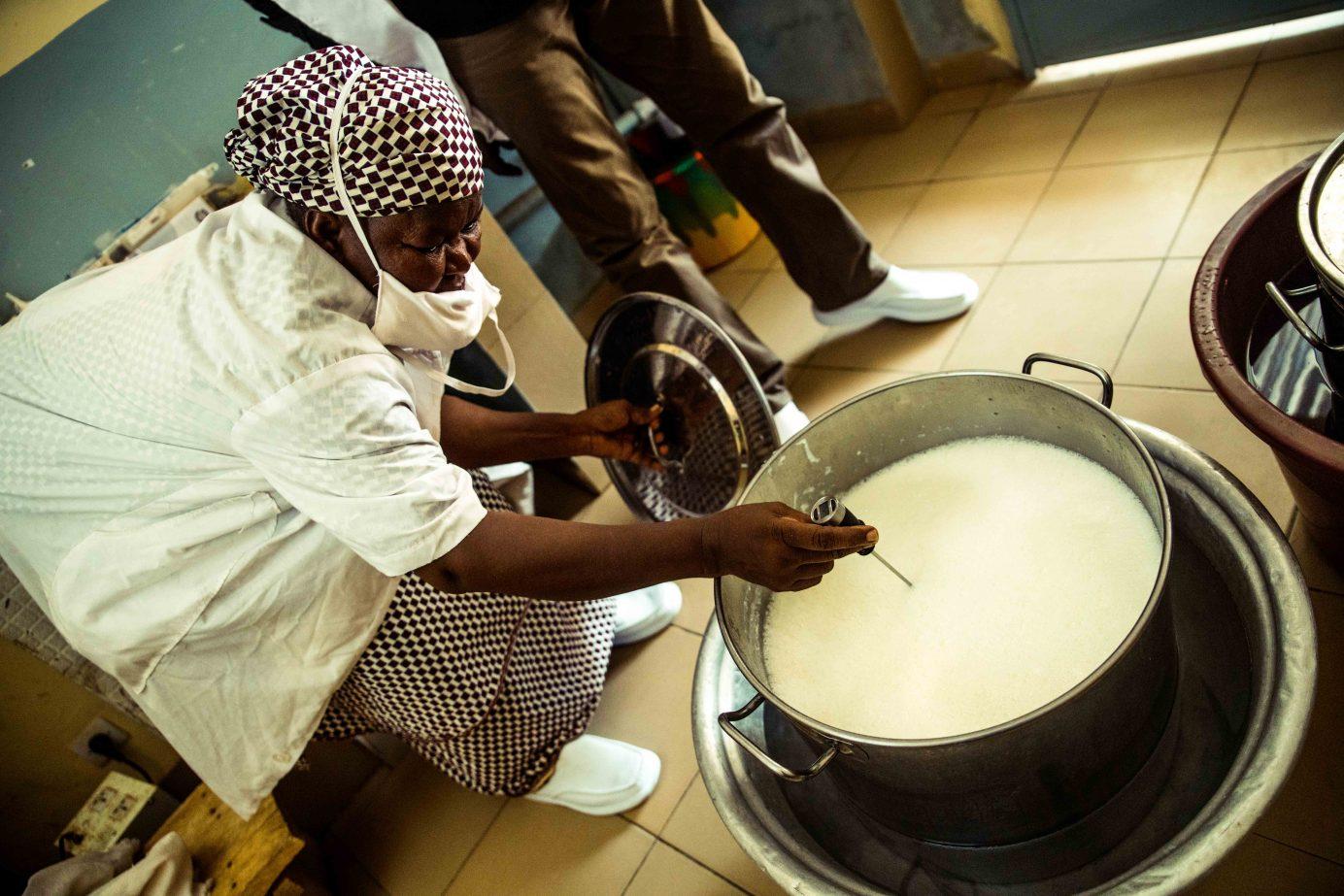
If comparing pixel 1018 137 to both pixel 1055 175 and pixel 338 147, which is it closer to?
pixel 1055 175

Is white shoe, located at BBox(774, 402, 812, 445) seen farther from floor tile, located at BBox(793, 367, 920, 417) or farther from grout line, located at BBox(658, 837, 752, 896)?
grout line, located at BBox(658, 837, 752, 896)

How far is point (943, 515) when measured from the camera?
3.82 ft

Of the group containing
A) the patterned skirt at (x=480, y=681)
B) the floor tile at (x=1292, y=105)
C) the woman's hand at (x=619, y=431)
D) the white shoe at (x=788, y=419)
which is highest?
the woman's hand at (x=619, y=431)

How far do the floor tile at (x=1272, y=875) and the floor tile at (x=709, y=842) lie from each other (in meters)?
0.60

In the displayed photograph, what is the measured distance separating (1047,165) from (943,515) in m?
1.56

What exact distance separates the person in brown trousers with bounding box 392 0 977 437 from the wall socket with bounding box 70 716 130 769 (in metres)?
1.32

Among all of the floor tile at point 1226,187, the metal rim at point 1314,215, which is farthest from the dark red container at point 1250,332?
the floor tile at point 1226,187

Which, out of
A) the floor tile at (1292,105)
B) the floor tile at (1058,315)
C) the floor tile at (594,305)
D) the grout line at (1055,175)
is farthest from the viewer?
the floor tile at (594,305)

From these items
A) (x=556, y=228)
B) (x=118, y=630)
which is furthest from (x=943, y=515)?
(x=556, y=228)

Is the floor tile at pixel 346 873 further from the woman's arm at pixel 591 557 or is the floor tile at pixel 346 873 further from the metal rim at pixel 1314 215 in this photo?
the metal rim at pixel 1314 215

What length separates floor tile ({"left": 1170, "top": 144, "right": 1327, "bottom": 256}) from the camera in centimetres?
188

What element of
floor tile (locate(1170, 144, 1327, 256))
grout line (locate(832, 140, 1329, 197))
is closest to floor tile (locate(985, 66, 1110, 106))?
grout line (locate(832, 140, 1329, 197))

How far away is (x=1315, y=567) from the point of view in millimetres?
1325

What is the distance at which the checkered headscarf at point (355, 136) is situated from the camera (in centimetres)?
94
